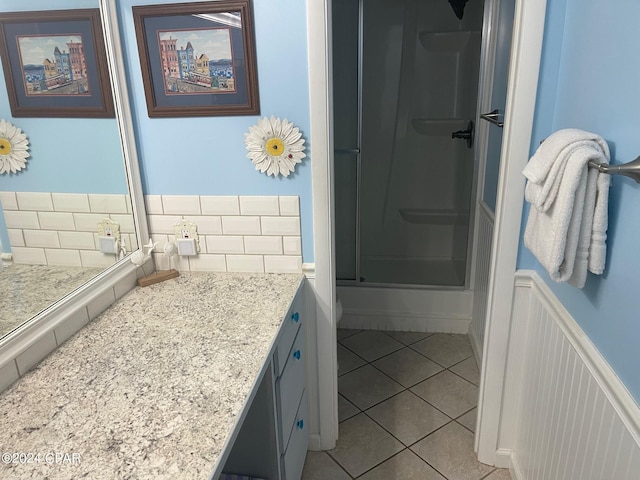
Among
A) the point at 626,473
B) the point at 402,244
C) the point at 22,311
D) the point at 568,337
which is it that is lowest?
the point at 402,244

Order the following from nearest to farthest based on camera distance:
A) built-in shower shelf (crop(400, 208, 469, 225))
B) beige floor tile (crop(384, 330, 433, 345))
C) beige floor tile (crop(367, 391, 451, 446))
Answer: beige floor tile (crop(367, 391, 451, 446)) < beige floor tile (crop(384, 330, 433, 345)) < built-in shower shelf (crop(400, 208, 469, 225))

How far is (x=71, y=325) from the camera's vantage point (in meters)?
1.30

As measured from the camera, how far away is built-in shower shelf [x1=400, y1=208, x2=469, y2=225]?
→ 326cm

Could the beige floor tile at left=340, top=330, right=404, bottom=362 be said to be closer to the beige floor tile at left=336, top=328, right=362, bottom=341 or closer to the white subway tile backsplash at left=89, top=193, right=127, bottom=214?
the beige floor tile at left=336, top=328, right=362, bottom=341

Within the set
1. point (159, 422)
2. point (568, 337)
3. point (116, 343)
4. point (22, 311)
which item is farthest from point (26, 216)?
point (568, 337)

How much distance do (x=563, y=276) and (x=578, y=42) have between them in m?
0.64

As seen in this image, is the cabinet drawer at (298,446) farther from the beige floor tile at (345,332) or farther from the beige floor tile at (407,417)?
the beige floor tile at (345,332)

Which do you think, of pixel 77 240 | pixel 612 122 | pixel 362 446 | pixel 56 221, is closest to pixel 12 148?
pixel 56 221

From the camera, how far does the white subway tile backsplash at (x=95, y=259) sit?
1.43 metres

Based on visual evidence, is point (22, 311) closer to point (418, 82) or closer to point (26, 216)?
point (26, 216)

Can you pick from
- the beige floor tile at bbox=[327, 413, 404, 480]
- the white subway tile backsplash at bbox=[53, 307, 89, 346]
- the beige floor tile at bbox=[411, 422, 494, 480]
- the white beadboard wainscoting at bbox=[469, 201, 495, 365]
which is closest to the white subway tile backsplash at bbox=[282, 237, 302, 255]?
the white subway tile backsplash at bbox=[53, 307, 89, 346]

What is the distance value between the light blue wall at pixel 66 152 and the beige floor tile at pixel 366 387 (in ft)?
4.58

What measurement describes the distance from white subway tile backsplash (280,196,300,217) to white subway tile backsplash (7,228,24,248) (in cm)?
78

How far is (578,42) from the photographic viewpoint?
1.27 meters
